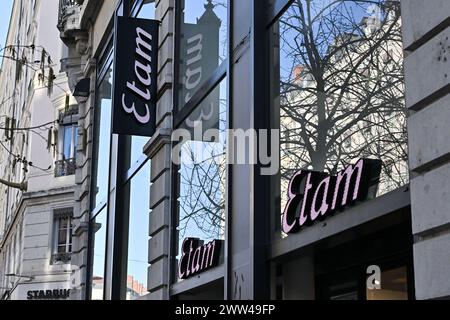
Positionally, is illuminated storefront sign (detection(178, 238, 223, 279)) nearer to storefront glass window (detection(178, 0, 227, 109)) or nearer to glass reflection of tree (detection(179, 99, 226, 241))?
glass reflection of tree (detection(179, 99, 226, 241))

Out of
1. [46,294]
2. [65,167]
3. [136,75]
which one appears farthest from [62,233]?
[136,75]

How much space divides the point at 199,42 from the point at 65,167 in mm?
24799

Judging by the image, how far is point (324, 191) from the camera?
Result: 7.04 meters

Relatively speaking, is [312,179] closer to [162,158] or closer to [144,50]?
[162,158]

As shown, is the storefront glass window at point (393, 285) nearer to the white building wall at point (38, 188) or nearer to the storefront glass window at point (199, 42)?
the storefront glass window at point (199, 42)

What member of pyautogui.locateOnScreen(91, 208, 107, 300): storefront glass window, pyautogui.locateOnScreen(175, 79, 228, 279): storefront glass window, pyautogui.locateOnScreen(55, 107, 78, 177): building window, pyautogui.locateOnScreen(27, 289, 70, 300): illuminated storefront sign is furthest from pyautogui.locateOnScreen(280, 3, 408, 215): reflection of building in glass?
pyautogui.locateOnScreen(55, 107, 78, 177): building window

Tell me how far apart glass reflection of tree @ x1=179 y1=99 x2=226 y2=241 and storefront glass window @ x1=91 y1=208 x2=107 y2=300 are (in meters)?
5.04

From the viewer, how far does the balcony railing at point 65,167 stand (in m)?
34.8

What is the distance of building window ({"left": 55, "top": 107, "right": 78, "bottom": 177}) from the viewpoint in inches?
1358

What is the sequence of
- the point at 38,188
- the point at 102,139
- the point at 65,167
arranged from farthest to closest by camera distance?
the point at 38,188 → the point at 65,167 → the point at 102,139

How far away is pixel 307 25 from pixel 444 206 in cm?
348

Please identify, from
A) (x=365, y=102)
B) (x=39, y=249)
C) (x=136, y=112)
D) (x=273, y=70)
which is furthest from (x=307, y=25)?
(x=39, y=249)

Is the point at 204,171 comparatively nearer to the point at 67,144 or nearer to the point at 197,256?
the point at 197,256

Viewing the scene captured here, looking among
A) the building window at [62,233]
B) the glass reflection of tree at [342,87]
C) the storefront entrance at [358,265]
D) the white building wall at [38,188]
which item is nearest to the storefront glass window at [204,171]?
the storefront entrance at [358,265]
